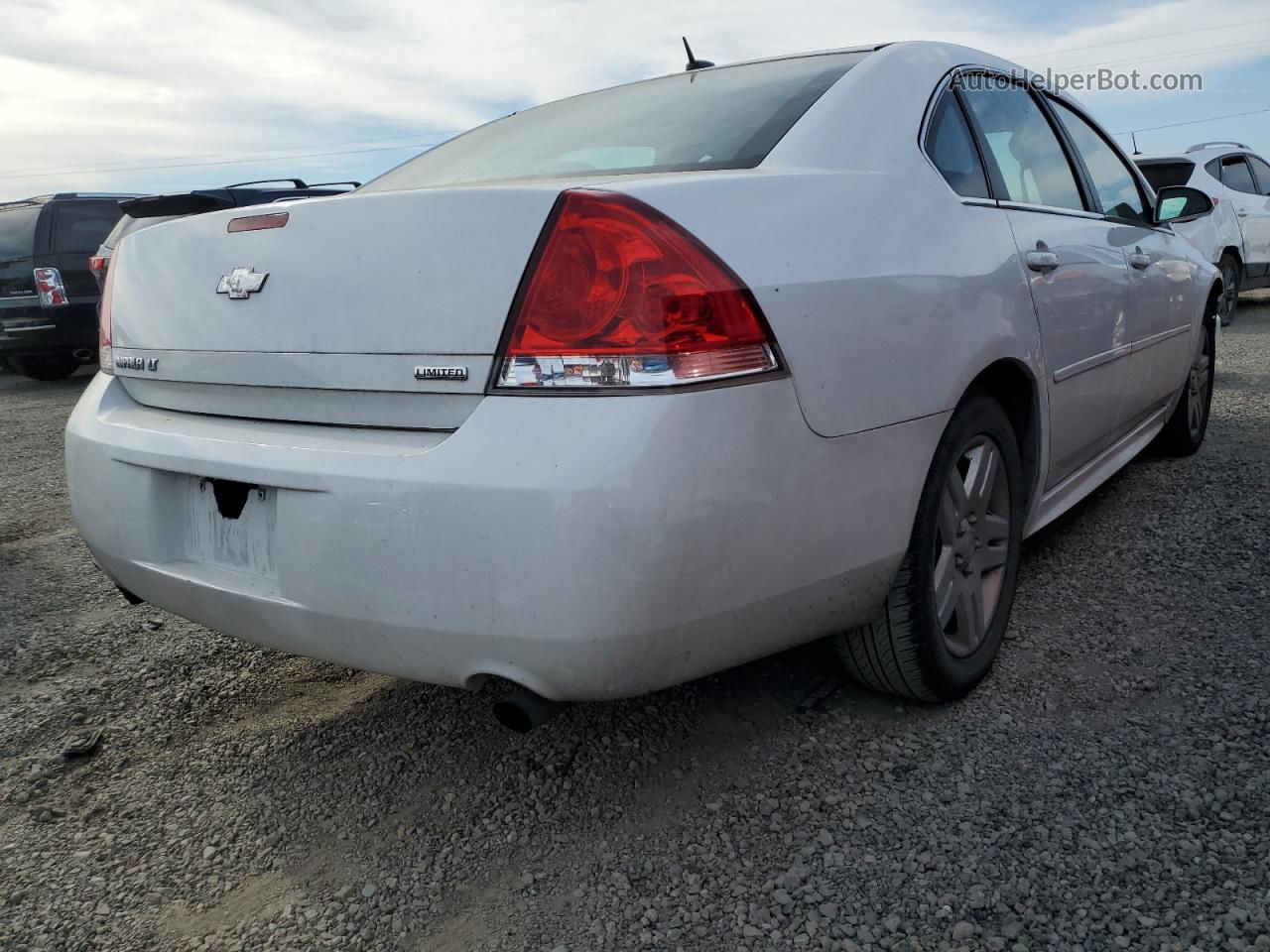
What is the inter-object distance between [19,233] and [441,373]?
10.1 metres

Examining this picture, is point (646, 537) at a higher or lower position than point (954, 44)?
lower

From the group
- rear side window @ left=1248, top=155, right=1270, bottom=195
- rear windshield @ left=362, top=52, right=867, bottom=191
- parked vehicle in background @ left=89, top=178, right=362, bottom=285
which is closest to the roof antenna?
rear windshield @ left=362, top=52, right=867, bottom=191

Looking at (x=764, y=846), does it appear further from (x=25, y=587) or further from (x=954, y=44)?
(x=25, y=587)

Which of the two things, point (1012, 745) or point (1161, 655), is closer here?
point (1012, 745)

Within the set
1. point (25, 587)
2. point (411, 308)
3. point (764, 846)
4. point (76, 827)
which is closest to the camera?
point (411, 308)

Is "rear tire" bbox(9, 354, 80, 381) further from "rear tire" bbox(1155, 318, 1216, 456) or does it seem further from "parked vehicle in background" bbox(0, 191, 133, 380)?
"rear tire" bbox(1155, 318, 1216, 456)

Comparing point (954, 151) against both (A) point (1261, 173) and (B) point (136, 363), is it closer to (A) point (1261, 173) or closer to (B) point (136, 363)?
(B) point (136, 363)

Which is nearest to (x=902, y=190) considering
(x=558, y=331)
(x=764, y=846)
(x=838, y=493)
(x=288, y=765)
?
(x=838, y=493)

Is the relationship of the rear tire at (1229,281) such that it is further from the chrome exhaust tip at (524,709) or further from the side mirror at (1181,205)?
the chrome exhaust tip at (524,709)

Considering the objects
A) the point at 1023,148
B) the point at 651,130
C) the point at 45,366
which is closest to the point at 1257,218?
the point at 1023,148

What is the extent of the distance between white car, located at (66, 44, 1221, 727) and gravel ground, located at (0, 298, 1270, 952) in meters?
0.27

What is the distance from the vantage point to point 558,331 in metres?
1.70

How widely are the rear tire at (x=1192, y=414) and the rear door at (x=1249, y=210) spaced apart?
622 centimetres

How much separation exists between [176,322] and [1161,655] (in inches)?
93.7
